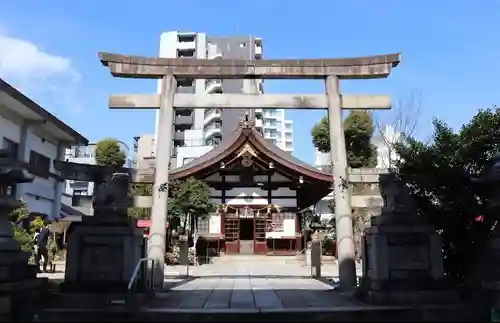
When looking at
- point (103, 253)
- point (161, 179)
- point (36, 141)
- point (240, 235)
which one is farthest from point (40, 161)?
point (103, 253)

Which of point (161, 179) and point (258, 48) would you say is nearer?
point (161, 179)

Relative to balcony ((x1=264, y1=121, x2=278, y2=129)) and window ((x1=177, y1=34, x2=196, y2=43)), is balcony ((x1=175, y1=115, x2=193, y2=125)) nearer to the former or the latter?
window ((x1=177, y1=34, x2=196, y2=43))

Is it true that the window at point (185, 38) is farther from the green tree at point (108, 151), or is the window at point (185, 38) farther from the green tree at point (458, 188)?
the green tree at point (458, 188)

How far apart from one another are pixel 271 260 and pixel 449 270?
689 inches

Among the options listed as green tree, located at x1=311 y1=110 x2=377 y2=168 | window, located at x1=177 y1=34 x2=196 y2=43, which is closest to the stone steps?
green tree, located at x1=311 y1=110 x2=377 y2=168

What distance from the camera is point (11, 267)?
7648mm

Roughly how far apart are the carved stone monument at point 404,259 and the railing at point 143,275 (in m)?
4.31

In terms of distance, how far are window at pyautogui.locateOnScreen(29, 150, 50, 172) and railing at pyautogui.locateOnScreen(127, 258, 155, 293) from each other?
58.5ft

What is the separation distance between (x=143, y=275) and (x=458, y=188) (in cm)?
689

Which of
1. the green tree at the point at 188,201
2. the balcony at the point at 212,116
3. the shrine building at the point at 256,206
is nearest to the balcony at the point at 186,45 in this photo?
the balcony at the point at 212,116

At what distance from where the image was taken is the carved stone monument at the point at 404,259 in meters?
7.84

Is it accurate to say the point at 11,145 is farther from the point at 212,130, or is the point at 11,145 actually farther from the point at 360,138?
the point at 212,130

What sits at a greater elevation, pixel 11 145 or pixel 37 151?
pixel 37 151

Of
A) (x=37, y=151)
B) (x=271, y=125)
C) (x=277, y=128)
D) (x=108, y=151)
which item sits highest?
(x=271, y=125)
